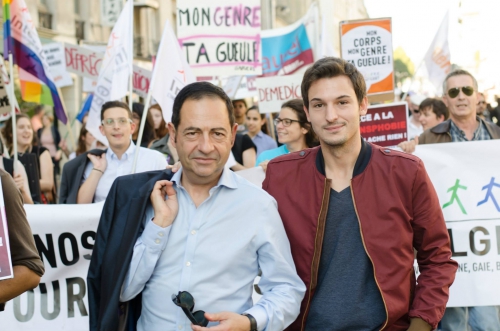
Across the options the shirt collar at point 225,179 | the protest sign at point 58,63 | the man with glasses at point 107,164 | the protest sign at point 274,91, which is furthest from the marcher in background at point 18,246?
the protest sign at point 58,63

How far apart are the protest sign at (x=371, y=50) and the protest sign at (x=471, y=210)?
9.69 feet

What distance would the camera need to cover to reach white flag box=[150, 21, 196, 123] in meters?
7.42

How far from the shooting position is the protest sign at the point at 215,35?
1003 cm

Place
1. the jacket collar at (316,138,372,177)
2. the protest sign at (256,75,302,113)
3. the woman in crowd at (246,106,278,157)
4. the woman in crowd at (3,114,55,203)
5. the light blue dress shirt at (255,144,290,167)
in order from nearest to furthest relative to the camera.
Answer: the jacket collar at (316,138,372,177) → the light blue dress shirt at (255,144,290,167) → the woman in crowd at (3,114,55,203) → the woman in crowd at (246,106,278,157) → the protest sign at (256,75,302,113)

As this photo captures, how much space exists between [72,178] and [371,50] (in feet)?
12.6

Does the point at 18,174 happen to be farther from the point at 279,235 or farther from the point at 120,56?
the point at 279,235

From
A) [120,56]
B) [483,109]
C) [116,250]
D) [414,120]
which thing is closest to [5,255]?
[116,250]

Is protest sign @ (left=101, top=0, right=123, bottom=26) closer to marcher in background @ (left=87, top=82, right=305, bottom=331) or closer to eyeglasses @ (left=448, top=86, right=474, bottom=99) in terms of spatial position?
eyeglasses @ (left=448, top=86, right=474, bottom=99)

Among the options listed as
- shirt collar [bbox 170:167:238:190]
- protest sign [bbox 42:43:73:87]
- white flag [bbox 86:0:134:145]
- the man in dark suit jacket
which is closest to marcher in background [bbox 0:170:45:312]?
shirt collar [bbox 170:167:238:190]

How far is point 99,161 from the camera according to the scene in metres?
6.70

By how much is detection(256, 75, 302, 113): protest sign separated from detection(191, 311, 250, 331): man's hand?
8.42 meters

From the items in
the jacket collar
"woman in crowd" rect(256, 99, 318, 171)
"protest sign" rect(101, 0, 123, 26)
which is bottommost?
the jacket collar

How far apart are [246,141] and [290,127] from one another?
2.49 metres

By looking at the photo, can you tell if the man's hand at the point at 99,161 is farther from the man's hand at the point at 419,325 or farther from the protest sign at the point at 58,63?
the protest sign at the point at 58,63
